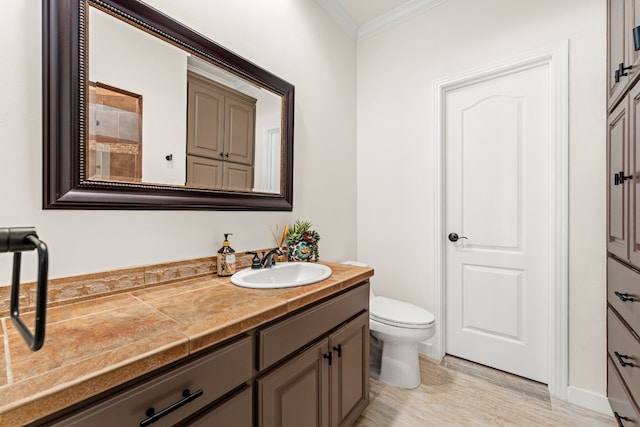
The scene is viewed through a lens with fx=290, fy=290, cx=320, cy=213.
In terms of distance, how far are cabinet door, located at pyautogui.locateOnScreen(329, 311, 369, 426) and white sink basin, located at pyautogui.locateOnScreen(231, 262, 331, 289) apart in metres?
0.31

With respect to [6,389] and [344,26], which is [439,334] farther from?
[344,26]

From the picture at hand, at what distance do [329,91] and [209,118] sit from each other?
1203 mm

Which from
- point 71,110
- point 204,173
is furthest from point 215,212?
point 71,110

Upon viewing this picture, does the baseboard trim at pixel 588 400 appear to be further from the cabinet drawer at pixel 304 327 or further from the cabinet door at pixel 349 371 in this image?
the cabinet drawer at pixel 304 327

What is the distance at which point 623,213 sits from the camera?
1369mm

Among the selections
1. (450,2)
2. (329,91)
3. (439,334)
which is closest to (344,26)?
(329,91)

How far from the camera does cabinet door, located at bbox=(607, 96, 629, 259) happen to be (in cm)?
135

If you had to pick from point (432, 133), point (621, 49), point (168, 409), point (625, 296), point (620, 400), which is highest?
point (621, 49)

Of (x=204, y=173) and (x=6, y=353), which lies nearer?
(x=6, y=353)

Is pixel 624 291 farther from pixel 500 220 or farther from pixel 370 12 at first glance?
pixel 370 12

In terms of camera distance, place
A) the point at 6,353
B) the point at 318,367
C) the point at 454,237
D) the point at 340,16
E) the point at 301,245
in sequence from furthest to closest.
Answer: the point at 340,16, the point at 454,237, the point at 301,245, the point at 318,367, the point at 6,353

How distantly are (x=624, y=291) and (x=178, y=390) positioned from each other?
6.21 feet

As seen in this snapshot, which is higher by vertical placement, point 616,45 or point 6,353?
point 616,45

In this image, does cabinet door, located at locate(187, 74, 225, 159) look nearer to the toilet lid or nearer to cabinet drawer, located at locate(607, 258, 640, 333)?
the toilet lid
